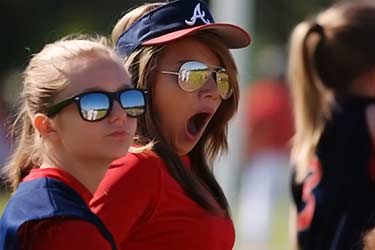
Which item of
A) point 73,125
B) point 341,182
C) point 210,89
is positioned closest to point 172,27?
point 210,89

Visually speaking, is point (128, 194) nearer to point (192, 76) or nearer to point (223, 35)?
point (192, 76)

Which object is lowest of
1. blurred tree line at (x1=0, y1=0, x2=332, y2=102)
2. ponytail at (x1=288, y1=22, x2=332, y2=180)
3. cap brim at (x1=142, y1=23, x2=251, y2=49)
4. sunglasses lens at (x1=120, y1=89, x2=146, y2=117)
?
blurred tree line at (x1=0, y1=0, x2=332, y2=102)

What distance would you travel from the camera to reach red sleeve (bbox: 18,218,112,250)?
10.5 feet

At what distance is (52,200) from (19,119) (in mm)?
441

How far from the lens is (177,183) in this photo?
3793 millimetres

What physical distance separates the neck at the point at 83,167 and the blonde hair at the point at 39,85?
89 millimetres

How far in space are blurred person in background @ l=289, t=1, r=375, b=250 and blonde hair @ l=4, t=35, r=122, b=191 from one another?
1555 millimetres

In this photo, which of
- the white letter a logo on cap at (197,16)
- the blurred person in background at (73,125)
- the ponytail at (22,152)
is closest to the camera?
the blurred person in background at (73,125)

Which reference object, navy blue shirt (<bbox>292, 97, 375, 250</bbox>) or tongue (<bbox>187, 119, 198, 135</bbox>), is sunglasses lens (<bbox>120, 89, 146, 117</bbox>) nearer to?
tongue (<bbox>187, 119, 198, 135</bbox>)

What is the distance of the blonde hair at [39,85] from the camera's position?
3445 millimetres

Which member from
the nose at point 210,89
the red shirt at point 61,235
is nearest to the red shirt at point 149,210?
the nose at point 210,89

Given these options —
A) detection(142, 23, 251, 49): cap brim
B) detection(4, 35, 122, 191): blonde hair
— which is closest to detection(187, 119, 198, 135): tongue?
detection(142, 23, 251, 49): cap brim

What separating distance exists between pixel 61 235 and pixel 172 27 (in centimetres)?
91

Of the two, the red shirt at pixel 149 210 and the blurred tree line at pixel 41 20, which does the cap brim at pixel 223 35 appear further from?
the blurred tree line at pixel 41 20
